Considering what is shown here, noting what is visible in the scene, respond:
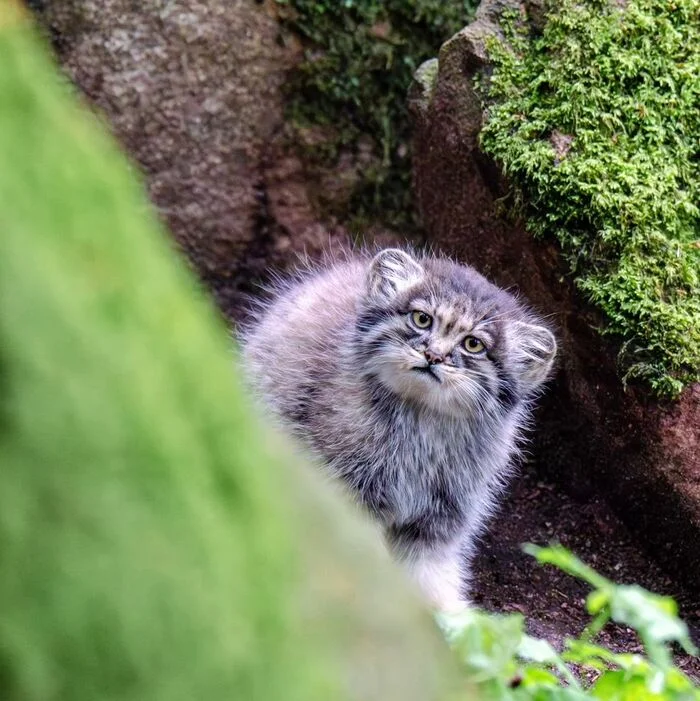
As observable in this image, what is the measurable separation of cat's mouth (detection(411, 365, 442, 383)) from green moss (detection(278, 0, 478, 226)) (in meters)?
2.10

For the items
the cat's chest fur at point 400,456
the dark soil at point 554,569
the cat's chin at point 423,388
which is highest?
the cat's chin at point 423,388

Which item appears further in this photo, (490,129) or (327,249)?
(327,249)

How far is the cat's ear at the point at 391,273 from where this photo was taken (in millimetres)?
4039

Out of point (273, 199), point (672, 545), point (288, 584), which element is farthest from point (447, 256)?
point (288, 584)

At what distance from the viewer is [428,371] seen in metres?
3.80

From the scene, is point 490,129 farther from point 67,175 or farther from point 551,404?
point 67,175

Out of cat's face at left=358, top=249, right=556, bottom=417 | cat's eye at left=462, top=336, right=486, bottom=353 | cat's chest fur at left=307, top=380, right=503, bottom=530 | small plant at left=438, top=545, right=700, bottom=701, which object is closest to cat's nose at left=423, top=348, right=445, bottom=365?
cat's face at left=358, top=249, right=556, bottom=417

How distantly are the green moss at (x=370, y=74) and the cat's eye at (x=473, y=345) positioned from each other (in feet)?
6.54

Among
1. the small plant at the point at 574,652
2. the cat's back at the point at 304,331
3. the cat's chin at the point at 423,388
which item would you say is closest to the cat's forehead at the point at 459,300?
the cat's chin at the point at 423,388

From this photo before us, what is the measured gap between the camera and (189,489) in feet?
3.72

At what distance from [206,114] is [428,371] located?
8.12 feet

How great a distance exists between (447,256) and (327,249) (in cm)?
104

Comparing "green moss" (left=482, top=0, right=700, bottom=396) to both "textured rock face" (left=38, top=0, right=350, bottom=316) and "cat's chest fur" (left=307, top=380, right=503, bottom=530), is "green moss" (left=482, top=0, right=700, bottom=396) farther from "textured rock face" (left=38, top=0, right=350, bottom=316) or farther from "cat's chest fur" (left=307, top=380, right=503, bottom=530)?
"textured rock face" (left=38, top=0, right=350, bottom=316)

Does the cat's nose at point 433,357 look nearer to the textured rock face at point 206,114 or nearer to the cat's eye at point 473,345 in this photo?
the cat's eye at point 473,345
